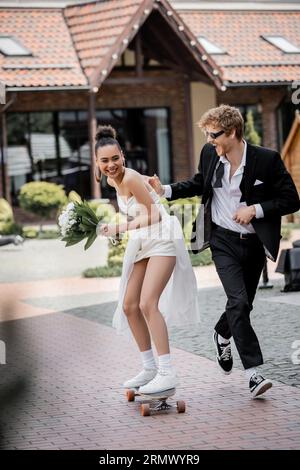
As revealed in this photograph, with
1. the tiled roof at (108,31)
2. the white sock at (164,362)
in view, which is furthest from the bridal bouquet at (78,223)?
the tiled roof at (108,31)

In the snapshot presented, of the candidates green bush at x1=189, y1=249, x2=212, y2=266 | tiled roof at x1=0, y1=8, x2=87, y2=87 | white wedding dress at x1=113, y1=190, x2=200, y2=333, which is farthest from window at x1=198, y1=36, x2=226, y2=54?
white wedding dress at x1=113, y1=190, x2=200, y2=333

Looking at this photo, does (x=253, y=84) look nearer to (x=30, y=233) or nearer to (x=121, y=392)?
(x=30, y=233)

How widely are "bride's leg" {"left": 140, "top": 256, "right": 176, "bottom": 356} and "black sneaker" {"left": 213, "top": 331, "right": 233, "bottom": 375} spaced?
0.71 m

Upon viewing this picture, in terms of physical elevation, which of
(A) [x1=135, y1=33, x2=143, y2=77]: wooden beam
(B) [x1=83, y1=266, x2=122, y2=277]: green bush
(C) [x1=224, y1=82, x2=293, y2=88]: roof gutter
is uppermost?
(A) [x1=135, y1=33, x2=143, y2=77]: wooden beam

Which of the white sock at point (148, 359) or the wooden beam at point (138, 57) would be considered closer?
the white sock at point (148, 359)

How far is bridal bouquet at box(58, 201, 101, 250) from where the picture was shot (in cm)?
616

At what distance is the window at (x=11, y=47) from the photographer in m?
25.8

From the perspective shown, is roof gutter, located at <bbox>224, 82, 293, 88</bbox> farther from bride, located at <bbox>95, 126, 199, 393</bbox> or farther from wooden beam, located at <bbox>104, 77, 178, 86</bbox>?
bride, located at <bbox>95, 126, 199, 393</bbox>

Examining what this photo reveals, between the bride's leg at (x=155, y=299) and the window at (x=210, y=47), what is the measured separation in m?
23.2

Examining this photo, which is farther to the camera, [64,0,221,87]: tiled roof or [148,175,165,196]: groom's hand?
[64,0,221,87]: tiled roof

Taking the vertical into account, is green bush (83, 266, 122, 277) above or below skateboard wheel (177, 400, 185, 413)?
below

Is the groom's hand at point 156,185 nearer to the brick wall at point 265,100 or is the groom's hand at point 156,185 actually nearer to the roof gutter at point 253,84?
the roof gutter at point 253,84
